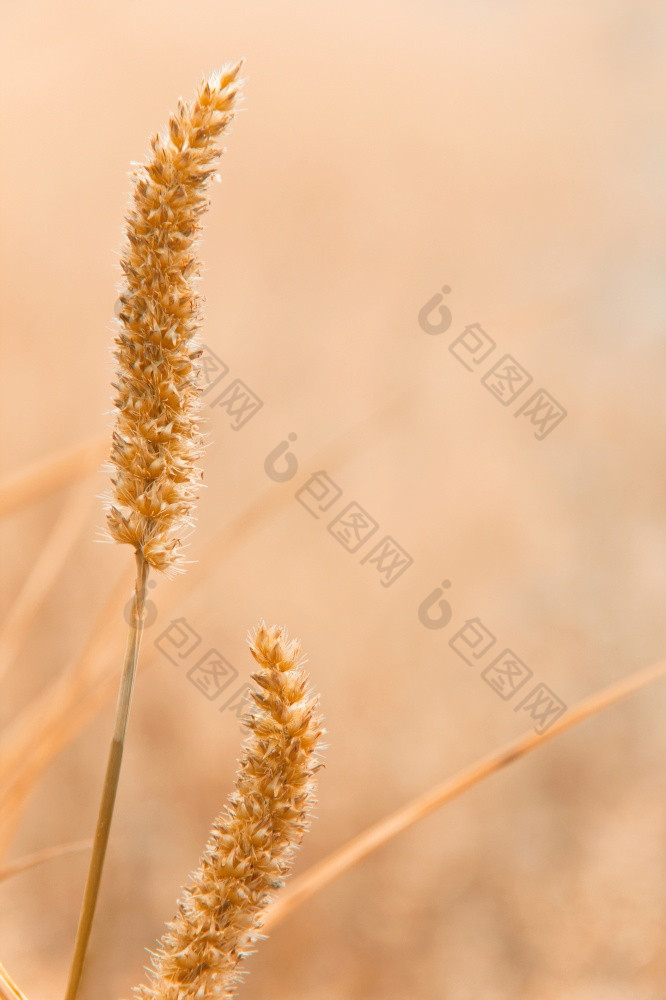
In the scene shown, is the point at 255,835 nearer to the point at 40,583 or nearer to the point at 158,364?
the point at 158,364

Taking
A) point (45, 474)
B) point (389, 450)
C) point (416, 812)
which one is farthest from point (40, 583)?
point (389, 450)

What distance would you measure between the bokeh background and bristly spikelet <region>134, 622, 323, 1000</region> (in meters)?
0.48

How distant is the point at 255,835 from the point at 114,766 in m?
0.03

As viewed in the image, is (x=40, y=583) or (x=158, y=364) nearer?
(x=158, y=364)

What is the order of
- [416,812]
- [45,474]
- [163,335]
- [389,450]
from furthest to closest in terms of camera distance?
[389,450] < [45,474] < [416,812] < [163,335]

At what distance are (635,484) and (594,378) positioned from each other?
140 millimetres

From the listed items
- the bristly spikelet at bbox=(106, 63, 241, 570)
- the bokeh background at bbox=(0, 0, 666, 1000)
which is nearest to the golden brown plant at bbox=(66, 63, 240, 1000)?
the bristly spikelet at bbox=(106, 63, 241, 570)

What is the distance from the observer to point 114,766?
16 centimetres

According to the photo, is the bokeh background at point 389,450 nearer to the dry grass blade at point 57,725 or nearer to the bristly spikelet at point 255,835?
the dry grass blade at point 57,725

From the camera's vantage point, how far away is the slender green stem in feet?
0.53

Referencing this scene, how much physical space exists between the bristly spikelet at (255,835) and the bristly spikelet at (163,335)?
0.03 metres

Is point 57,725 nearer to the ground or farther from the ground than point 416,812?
farther from the ground

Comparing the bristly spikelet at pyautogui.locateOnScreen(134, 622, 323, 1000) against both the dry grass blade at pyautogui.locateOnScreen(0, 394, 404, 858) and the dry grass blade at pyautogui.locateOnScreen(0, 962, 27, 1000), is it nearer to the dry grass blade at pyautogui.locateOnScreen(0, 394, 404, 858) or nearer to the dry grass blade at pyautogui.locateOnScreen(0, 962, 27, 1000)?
the dry grass blade at pyautogui.locateOnScreen(0, 962, 27, 1000)

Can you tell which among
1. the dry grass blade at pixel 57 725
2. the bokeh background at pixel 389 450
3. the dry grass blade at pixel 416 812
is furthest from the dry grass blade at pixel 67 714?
the bokeh background at pixel 389 450
